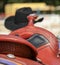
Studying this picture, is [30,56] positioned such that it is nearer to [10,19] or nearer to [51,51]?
[51,51]

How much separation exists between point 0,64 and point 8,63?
0.06 meters

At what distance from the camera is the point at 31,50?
2846 mm

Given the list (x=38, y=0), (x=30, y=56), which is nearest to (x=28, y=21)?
(x=30, y=56)

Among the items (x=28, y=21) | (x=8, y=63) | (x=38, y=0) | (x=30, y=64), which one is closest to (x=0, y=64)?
(x=8, y=63)

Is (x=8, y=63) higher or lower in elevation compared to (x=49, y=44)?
lower

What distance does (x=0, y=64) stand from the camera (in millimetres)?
2463

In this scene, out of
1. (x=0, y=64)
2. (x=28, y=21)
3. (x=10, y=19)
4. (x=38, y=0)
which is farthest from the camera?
(x=38, y=0)

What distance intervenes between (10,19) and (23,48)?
56.8 inches

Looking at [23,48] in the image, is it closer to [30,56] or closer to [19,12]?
[30,56]

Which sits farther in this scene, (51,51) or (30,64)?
(51,51)

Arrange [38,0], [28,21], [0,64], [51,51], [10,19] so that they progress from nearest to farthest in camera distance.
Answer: [0,64]
[51,51]
[28,21]
[10,19]
[38,0]

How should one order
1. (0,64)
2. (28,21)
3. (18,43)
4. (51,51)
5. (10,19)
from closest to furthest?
1. (0,64)
2. (18,43)
3. (51,51)
4. (28,21)
5. (10,19)

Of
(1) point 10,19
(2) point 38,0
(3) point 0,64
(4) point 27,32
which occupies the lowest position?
(3) point 0,64

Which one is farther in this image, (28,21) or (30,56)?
(28,21)
